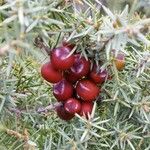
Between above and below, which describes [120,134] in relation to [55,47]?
below

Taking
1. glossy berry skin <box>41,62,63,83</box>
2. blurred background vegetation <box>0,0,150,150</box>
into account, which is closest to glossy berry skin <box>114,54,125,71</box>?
blurred background vegetation <box>0,0,150,150</box>

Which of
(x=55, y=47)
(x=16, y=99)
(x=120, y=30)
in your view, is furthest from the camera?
(x=16, y=99)

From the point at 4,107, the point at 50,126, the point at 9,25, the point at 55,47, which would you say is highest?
the point at 9,25

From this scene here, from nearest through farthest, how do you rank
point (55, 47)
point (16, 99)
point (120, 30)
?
1. point (120, 30)
2. point (55, 47)
3. point (16, 99)

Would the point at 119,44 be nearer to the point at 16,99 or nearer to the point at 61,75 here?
the point at 61,75

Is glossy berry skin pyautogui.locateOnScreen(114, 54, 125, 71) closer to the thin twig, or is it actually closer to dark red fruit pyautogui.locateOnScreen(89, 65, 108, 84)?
dark red fruit pyautogui.locateOnScreen(89, 65, 108, 84)

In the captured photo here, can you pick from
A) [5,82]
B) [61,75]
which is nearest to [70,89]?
[61,75]

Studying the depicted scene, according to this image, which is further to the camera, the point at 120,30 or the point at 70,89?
the point at 70,89
